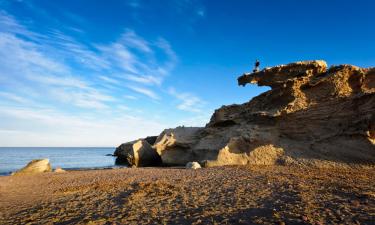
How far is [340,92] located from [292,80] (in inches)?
133

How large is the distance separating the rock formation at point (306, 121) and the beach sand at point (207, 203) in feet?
17.9

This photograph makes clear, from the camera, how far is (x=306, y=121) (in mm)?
22047

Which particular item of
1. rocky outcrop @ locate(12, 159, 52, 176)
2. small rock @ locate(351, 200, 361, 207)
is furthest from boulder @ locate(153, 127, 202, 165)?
small rock @ locate(351, 200, 361, 207)

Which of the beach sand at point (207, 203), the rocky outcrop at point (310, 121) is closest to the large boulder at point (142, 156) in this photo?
the rocky outcrop at point (310, 121)

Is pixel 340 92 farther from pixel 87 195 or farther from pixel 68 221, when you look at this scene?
pixel 68 221

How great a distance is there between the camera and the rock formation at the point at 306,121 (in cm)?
1975

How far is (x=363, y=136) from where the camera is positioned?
19422 mm

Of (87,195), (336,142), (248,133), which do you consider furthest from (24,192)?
(336,142)

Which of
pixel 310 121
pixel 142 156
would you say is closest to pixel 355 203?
pixel 310 121

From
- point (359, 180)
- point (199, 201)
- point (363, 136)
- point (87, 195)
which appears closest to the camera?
point (199, 201)

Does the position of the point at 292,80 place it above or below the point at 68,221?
above

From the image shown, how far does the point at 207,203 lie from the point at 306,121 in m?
14.6

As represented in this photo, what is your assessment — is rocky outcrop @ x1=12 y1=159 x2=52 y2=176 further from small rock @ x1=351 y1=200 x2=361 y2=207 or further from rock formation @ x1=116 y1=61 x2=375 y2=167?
small rock @ x1=351 y1=200 x2=361 y2=207

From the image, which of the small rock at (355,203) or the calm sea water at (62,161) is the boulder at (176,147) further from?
the small rock at (355,203)
